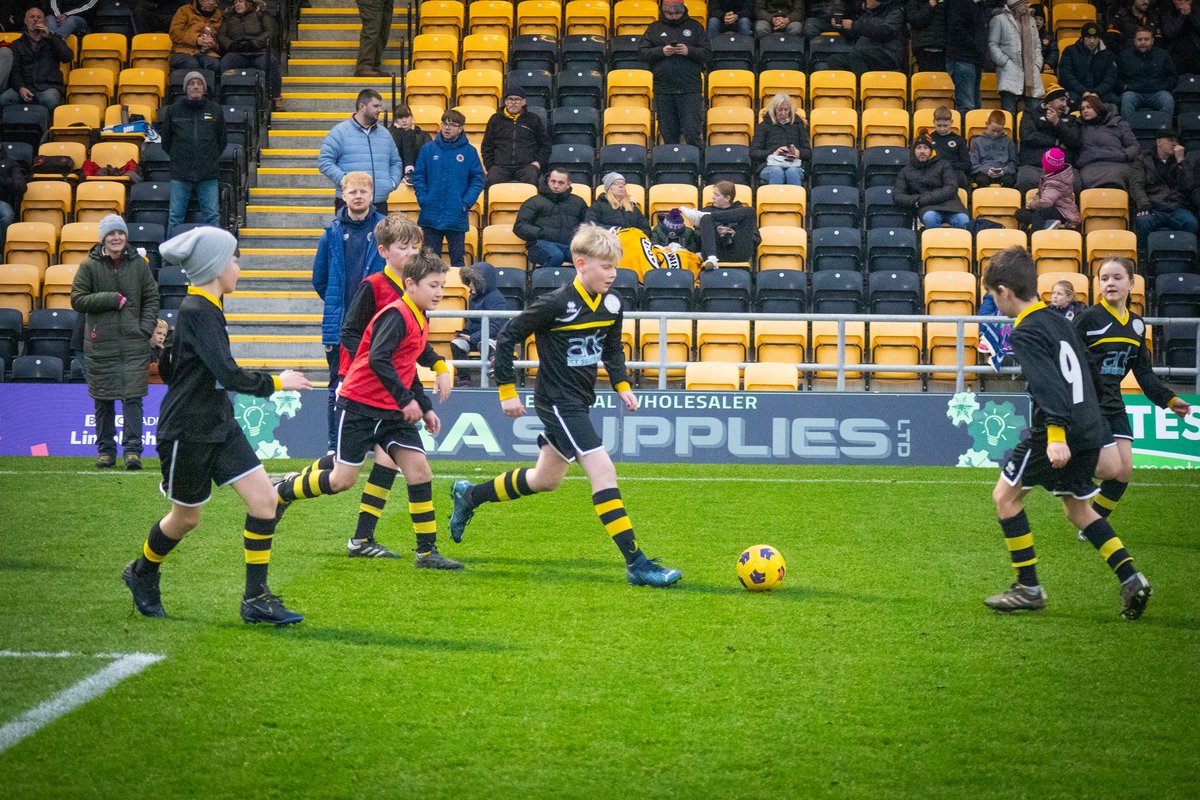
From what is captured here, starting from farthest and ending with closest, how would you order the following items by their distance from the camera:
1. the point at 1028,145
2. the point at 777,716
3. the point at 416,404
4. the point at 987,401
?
the point at 1028,145 → the point at 987,401 → the point at 416,404 → the point at 777,716

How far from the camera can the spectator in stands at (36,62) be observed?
19.1m

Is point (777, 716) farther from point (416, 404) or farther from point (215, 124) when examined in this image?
point (215, 124)

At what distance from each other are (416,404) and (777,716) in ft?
9.97

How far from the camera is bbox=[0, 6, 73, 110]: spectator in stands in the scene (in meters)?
19.1

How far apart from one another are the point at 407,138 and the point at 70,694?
12830mm

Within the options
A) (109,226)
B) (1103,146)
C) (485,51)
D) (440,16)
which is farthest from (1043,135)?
(109,226)

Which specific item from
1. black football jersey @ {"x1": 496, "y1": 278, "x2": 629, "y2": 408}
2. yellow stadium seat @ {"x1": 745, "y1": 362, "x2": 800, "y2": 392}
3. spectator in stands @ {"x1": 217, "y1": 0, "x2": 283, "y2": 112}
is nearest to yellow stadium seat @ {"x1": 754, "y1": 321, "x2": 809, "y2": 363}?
yellow stadium seat @ {"x1": 745, "y1": 362, "x2": 800, "y2": 392}

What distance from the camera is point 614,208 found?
52.0 feet

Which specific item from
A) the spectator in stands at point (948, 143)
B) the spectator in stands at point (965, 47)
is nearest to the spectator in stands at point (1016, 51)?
the spectator in stands at point (965, 47)

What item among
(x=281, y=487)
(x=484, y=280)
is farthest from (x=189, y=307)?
(x=484, y=280)

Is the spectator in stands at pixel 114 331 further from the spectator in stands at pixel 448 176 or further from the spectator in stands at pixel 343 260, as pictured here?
the spectator in stands at pixel 448 176

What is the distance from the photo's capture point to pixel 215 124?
640 inches

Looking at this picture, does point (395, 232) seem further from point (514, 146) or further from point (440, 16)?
point (440, 16)

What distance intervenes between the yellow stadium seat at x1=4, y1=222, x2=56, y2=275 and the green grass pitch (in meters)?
8.65
